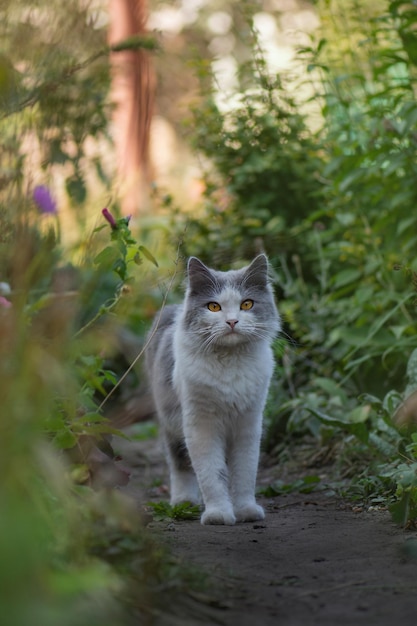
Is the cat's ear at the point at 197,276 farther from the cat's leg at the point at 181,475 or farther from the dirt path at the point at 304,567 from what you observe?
the dirt path at the point at 304,567

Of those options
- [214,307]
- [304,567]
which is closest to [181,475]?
[214,307]

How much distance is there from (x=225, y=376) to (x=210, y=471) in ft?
1.23

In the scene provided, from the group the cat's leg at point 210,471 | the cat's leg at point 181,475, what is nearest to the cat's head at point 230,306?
Result: the cat's leg at point 210,471

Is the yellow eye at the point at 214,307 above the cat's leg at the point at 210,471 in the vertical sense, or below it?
above

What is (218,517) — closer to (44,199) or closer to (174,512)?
(174,512)

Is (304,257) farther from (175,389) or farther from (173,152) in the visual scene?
(173,152)

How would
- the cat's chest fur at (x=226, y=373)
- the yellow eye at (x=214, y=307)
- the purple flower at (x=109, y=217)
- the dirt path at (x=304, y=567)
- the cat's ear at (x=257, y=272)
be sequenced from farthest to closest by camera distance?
the cat's ear at (x=257, y=272)
the yellow eye at (x=214, y=307)
the cat's chest fur at (x=226, y=373)
the purple flower at (x=109, y=217)
the dirt path at (x=304, y=567)

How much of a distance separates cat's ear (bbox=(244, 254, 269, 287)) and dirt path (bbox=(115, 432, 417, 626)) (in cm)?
95

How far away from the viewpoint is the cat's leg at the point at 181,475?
12.5 feet

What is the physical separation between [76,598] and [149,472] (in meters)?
3.49

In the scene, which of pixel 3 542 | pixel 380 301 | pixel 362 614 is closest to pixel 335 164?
pixel 380 301

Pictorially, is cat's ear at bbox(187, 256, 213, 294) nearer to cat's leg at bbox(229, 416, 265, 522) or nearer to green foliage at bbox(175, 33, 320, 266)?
cat's leg at bbox(229, 416, 265, 522)

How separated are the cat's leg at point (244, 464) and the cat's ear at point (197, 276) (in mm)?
592

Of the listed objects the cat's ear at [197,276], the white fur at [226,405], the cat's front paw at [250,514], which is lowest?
the cat's front paw at [250,514]
